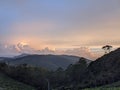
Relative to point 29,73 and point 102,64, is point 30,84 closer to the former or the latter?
point 29,73

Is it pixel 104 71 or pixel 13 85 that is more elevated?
pixel 104 71

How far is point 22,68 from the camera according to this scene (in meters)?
196

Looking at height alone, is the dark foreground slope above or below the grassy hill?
above

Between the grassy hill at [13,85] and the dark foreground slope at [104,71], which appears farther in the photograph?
the grassy hill at [13,85]

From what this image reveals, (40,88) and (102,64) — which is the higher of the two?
(102,64)

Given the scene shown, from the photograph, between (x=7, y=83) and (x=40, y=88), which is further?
(x=7, y=83)

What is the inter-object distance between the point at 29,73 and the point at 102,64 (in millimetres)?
47036

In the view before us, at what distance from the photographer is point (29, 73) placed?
192 metres

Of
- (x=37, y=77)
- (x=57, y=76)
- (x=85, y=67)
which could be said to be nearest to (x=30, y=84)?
(x=37, y=77)

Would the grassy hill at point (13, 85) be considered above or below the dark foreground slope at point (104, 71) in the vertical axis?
below

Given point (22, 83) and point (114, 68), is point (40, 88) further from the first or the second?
point (114, 68)

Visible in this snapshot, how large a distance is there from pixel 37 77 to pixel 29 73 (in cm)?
603

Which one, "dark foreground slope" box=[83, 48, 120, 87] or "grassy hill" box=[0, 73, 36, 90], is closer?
"dark foreground slope" box=[83, 48, 120, 87]

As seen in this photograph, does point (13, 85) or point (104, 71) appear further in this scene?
Result: point (13, 85)
